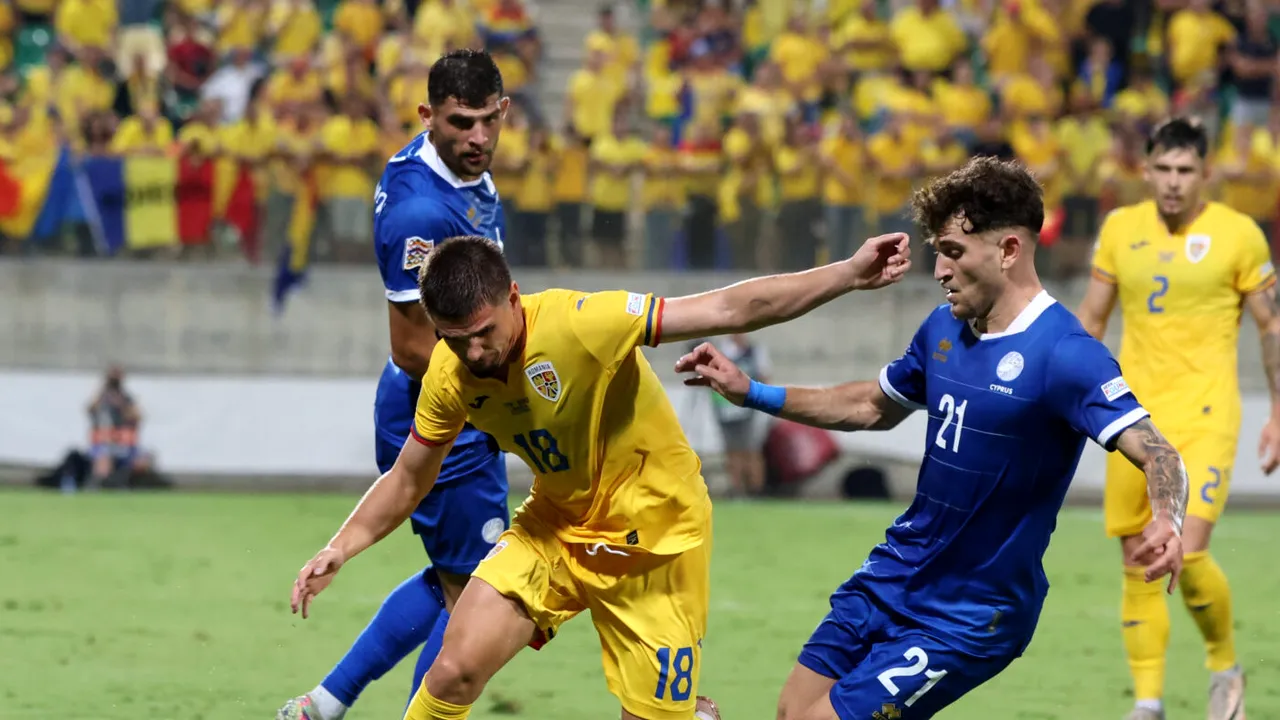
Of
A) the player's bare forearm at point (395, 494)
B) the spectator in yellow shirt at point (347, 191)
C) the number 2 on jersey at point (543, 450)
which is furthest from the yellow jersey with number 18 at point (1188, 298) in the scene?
the spectator in yellow shirt at point (347, 191)

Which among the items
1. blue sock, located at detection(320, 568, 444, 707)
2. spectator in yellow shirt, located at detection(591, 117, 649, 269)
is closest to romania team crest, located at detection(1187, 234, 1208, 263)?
blue sock, located at detection(320, 568, 444, 707)

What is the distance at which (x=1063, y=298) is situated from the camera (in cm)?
1592

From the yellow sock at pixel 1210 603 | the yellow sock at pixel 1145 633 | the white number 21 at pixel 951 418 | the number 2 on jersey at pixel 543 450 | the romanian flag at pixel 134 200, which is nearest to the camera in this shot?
the white number 21 at pixel 951 418

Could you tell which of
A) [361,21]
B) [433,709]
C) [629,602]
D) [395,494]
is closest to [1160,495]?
[629,602]

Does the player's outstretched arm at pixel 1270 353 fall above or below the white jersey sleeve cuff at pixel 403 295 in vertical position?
below

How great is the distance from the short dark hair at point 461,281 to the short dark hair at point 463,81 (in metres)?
1.39

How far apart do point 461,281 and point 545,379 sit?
1.60 feet

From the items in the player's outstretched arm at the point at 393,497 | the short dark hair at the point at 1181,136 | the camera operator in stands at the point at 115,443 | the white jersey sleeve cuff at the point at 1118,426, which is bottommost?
the camera operator in stands at the point at 115,443

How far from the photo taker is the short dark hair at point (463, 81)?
6105 mm

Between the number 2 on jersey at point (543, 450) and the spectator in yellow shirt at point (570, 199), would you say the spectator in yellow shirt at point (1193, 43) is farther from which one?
the number 2 on jersey at point (543, 450)

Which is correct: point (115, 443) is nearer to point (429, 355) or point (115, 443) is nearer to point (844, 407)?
point (429, 355)

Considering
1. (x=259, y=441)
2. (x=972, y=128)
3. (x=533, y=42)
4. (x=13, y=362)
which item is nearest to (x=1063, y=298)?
(x=972, y=128)

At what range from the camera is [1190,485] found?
24.2 feet

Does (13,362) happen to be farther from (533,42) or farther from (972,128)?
(972,128)
